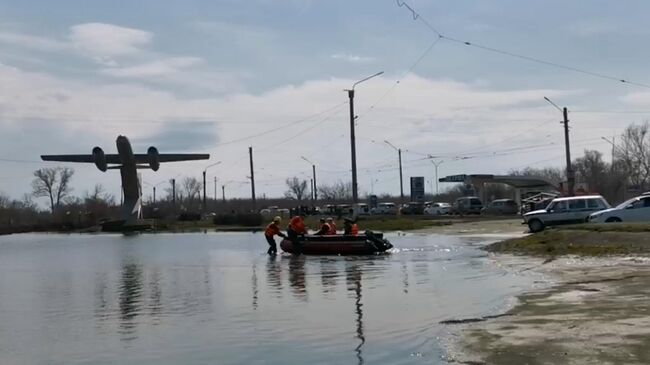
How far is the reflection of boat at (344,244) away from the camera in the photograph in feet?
117

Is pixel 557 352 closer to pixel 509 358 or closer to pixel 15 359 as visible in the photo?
pixel 509 358

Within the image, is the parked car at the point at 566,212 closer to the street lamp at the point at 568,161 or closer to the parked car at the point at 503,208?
the street lamp at the point at 568,161

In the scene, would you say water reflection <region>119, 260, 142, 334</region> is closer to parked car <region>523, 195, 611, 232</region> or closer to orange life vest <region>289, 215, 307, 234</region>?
orange life vest <region>289, 215, 307, 234</region>

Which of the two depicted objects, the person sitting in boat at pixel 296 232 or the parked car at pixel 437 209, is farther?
the parked car at pixel 437 209

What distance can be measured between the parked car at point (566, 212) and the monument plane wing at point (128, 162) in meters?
70.1

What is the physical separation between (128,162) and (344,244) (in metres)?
77.0

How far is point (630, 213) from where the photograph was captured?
36.8 m

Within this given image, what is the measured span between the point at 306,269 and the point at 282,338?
51.0 ft

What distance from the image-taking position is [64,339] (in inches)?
611

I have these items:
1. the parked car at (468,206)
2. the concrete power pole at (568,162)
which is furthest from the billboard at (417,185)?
the concrete power pole at (568,162)

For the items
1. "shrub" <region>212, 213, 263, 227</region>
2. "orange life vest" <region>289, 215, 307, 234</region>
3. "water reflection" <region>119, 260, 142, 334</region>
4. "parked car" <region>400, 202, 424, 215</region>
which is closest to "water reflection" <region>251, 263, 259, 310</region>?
"water reflection" <region>119, 260, 142, 334</region>

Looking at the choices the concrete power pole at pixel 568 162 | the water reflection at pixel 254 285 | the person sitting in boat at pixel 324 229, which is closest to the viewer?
the water reflection at pixel 254 285

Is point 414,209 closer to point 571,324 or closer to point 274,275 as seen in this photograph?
point 274,275

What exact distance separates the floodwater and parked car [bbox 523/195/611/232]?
9997 millimetres
